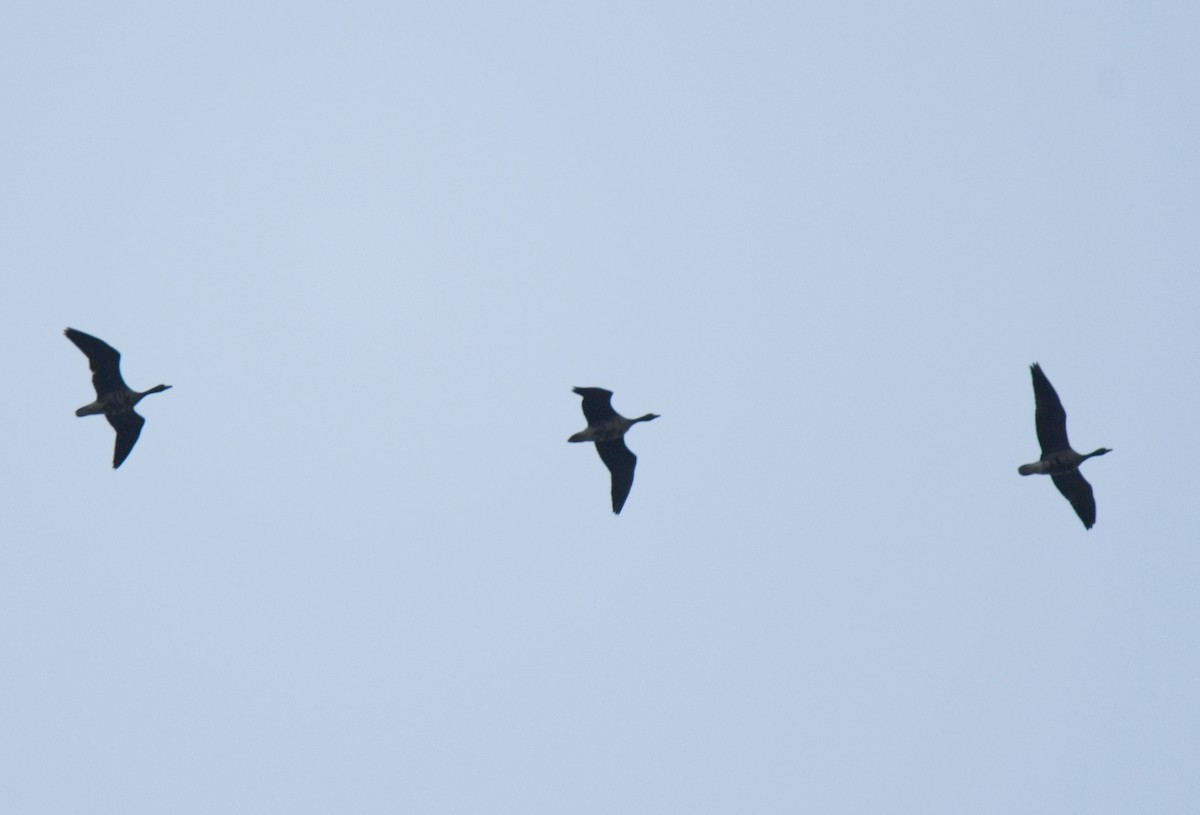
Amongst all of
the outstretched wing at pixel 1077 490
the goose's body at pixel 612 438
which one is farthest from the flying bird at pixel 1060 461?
the goose's body at pixel 612 438

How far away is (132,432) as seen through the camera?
43.1m

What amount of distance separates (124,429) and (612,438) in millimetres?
11174

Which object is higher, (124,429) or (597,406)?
(597,406)

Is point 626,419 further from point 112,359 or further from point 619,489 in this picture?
point 112,359

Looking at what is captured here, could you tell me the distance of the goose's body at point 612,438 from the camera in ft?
141

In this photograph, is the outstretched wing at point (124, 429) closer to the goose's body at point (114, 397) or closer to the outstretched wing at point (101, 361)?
the goose's body at point (114, 397)

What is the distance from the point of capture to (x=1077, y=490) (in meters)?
41.7

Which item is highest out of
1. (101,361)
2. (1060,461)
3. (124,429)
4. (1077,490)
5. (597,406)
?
(101,361)

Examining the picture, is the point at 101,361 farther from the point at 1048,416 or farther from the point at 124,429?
the point at 1048,416

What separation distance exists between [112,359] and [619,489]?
11.8 metres

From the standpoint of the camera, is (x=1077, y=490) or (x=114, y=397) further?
(x=114, y=397)

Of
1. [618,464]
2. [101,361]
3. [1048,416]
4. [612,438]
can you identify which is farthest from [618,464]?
[101,361]

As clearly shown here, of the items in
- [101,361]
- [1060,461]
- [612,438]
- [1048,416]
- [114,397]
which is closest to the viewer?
[1048,416]

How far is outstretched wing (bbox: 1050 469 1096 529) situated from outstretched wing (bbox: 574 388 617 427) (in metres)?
10.1
